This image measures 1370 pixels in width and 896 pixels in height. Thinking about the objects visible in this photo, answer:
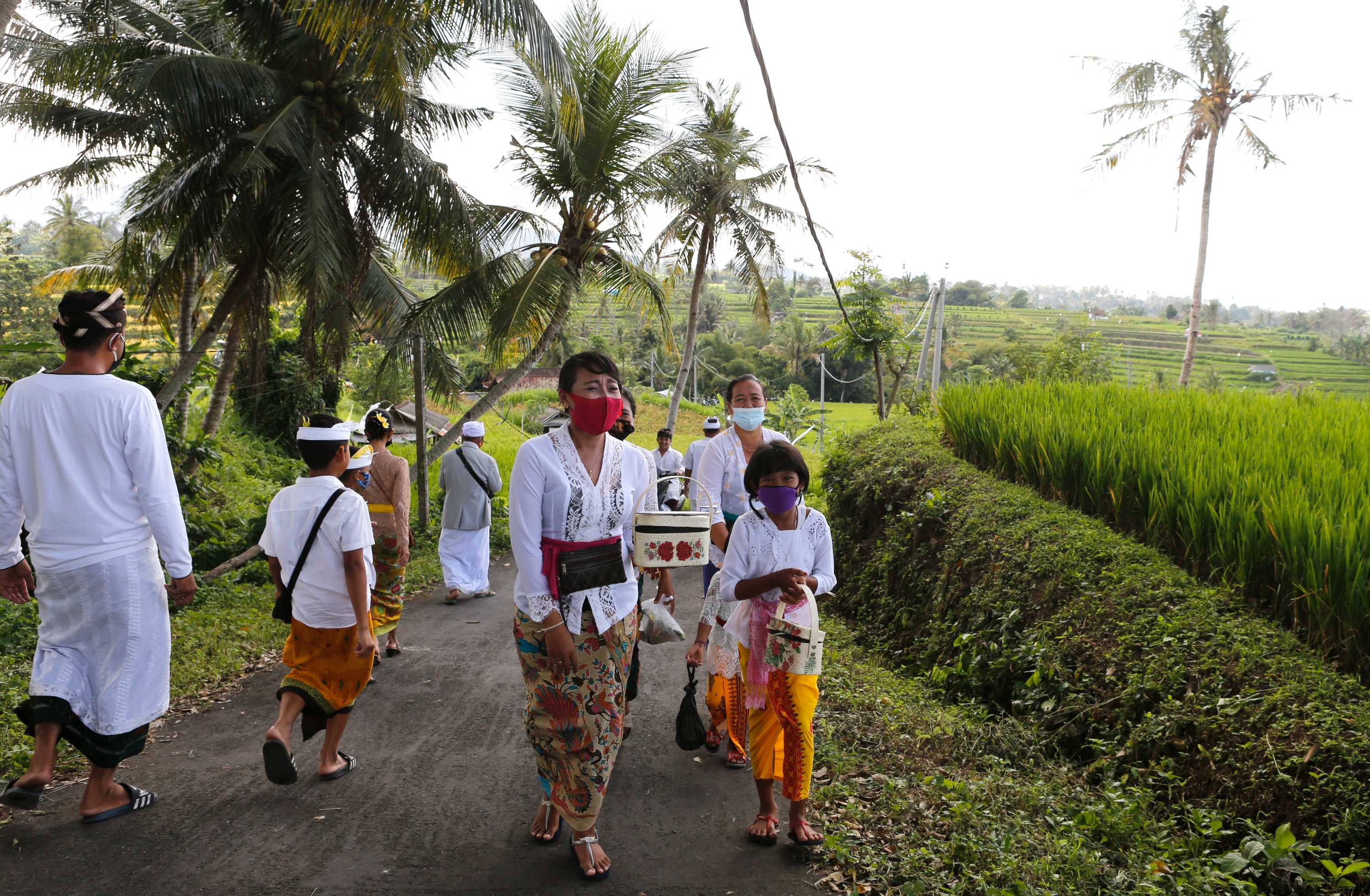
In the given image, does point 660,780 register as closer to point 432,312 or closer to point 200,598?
point 200,598

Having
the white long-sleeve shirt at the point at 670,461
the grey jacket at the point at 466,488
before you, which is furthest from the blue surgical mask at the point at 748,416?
the white long-sleeve shirt at the point at 670,461

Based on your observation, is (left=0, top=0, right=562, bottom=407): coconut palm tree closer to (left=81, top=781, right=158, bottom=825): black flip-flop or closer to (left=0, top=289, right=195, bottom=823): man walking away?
(left=0, top=289, right=195, bottom=823): man walking away

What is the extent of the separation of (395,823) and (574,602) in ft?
4.38

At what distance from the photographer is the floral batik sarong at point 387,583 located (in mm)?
6309

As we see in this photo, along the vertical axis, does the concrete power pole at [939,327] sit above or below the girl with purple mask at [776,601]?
above

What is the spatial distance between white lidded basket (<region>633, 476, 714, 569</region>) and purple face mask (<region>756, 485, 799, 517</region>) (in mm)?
307

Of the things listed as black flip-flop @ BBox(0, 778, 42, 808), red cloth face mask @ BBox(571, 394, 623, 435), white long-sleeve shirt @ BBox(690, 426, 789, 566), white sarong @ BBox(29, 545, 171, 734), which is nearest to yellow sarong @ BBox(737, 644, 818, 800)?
red cloth face mask @ BBox(571, 394, 623, 435)

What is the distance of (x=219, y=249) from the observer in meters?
11.2

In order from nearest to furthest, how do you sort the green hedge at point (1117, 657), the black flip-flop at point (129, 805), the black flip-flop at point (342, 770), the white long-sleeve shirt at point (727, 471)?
the green hedge at point (1117, 657), the black flip-flop at point (129, 805), the black flip-flop at point (342, 770), the white long-sleeve shirt at point (727, 471)

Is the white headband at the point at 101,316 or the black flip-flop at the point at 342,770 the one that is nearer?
the white headband at the point at 101,316

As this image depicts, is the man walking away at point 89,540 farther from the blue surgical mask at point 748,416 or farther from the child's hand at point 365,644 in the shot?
the blue surgical mask at point 748,416

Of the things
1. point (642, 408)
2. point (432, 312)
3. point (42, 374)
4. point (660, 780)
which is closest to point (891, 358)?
point (432, 312)

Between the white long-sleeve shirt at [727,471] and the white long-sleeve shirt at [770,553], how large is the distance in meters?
1.34

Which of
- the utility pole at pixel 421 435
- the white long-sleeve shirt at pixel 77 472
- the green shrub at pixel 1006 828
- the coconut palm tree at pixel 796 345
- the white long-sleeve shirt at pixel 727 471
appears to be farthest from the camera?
the coconut palm tree at pixel 796 345
